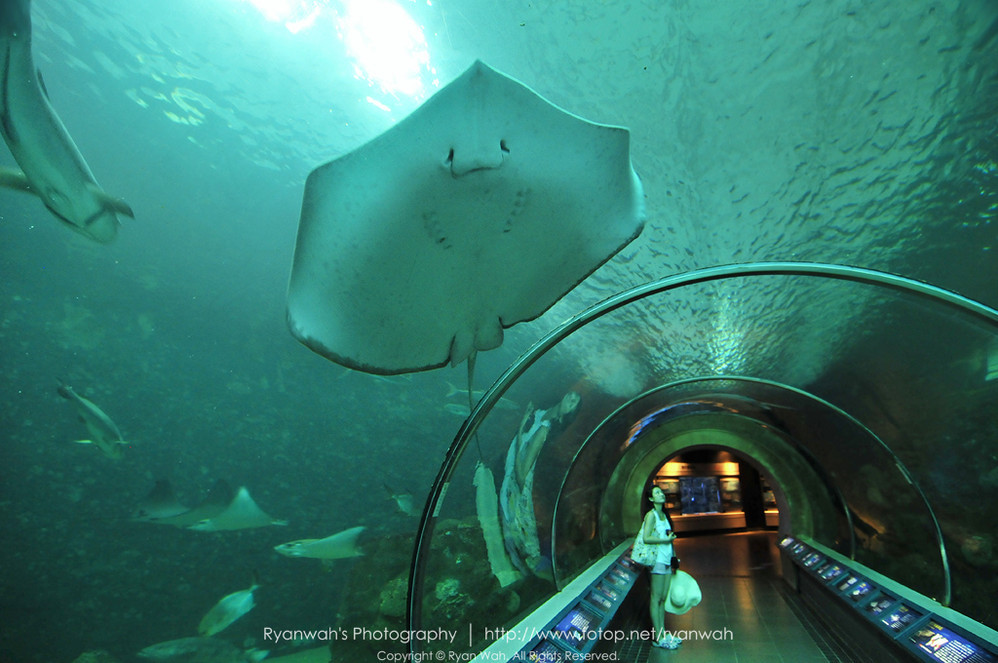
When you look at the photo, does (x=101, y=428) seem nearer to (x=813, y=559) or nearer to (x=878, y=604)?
(x=878, y=604)

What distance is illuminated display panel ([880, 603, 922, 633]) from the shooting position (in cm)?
316

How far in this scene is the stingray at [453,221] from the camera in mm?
1417

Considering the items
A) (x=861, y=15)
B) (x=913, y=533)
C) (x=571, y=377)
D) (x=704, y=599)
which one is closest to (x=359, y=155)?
(x=861, y=15)

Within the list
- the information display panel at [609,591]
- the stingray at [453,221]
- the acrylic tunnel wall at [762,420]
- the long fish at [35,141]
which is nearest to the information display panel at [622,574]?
the information display panel at [609,591]

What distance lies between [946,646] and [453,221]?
411 centimetres

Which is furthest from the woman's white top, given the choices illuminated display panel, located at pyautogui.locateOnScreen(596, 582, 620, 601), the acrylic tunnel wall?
the acrylic tunnel wall

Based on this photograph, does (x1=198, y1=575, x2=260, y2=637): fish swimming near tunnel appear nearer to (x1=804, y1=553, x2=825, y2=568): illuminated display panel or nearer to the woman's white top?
the woman's white top

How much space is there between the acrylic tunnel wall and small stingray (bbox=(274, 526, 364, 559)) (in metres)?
1.09

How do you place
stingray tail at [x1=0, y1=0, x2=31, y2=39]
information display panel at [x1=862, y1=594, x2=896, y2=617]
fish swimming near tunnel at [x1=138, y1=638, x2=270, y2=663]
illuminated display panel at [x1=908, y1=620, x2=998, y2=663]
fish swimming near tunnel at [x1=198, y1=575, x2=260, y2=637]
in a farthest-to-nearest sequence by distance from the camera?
1. fish swimming near tunnel at [x1=138, y1=638, x2=270, y2=663]
2. fish swimming near tunnel at [x1=198, y1=575, x2=260, y2=637]
3. information display panel at [x1=862, y1=594, x2=896, y2=617]
4. illuminated display panel at [x1=908, y1=620, x2=998, y2=663]
5. stingray tail at [x1=0, y1=0, x2=31, y2=39]

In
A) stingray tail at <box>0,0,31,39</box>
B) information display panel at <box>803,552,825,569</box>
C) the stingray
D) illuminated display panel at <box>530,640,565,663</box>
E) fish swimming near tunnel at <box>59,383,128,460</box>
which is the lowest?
information display panel at <box>803,552,825,569</box>

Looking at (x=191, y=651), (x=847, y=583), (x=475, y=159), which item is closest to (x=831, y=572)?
(x=847, y=583)

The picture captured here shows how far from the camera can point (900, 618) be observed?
3.27 metres

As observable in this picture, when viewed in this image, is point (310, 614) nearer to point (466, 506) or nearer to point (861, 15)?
point (466, 506)

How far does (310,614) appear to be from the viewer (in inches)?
518
